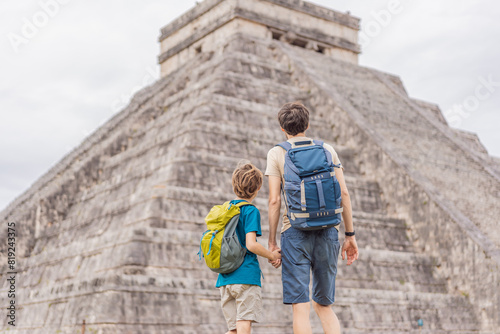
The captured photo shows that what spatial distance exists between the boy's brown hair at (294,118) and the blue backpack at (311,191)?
0.31 m

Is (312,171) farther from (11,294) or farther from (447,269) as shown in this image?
(11,294)

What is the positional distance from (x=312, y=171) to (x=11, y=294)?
28.3 ft

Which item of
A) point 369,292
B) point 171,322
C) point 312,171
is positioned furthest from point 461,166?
point 312,171

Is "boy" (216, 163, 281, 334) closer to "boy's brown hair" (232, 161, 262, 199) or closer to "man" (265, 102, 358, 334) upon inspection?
"boy's brown hair" (232, 161, 262, 199)

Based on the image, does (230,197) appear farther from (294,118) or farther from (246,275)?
(246,275)

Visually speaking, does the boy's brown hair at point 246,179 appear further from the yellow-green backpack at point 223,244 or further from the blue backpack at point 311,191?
the blue backpack at point 311,191

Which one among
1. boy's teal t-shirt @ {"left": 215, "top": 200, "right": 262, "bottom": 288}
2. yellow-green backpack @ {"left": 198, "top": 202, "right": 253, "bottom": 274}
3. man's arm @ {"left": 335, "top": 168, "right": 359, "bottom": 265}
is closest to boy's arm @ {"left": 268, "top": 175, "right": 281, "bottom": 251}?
boy's teal t-shirt @ {"left": 215, "top": 200, "right": 262, "bottom": 288}

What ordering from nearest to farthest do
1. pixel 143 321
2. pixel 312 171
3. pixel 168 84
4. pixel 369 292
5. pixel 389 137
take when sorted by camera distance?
pixel 312 171
pixel 143 321
pixel 369 292
pixel 389 137
pixel 168 84

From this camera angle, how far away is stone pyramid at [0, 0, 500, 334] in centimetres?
896

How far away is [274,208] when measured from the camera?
15.2 ft

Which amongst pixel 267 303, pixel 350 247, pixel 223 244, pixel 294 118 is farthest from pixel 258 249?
pixel 267 303

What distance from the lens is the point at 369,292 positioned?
33.4 ft

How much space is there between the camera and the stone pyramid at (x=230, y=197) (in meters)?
8.96

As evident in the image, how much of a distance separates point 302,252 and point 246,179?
27.1 inches
